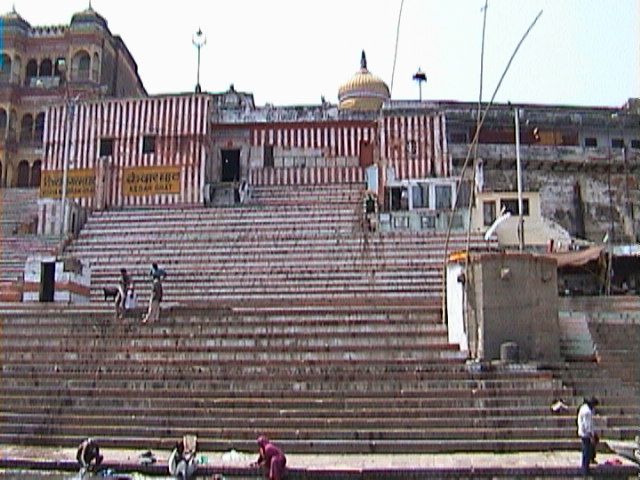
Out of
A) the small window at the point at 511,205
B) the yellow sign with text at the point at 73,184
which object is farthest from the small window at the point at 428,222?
the yellow sign with text at the point at 73,184

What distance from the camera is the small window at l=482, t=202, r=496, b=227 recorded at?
23.8 m

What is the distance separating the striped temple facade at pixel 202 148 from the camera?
96.3ft

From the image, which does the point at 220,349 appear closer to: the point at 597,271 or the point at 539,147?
the point at 597,271

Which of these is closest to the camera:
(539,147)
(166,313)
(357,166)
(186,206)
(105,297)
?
(166,313)

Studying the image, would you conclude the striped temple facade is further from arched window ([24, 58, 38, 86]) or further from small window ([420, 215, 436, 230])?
arched window ([24, 58, 38, 86])

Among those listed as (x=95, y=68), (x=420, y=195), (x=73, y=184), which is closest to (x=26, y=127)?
(x=95, y=68)

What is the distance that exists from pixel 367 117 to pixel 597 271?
14.8 m

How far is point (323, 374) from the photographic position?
465 inches

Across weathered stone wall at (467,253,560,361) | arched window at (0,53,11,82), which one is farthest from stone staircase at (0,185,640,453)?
arched window at (0,53,11,82)

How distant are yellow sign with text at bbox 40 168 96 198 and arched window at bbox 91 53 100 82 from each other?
36.3ft

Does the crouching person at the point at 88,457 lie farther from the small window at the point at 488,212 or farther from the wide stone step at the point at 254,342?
the small window at the point at 488,212

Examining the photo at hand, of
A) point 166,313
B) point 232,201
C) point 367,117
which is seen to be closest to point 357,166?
point 367,117

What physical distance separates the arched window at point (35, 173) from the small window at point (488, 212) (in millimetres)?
25672

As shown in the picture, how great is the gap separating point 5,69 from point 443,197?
28585 mm
